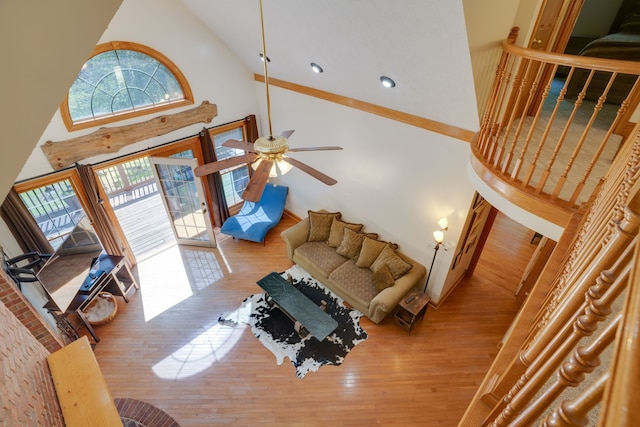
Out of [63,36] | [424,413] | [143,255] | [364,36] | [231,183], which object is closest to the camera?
[63,36]

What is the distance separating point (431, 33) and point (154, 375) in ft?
16.1

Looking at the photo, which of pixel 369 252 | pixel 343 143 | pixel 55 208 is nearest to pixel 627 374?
pixel 369 252

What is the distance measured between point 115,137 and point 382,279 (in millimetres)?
4444

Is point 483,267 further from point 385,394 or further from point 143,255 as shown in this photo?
point 143,255

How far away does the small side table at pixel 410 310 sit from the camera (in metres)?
4.43

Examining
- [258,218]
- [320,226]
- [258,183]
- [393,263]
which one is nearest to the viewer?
[258,183]

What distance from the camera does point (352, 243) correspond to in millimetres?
5320

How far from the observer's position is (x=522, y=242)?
20.3ft

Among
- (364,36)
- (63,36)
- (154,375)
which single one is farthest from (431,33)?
(154,375)

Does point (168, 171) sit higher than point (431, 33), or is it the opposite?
point (431, 33)

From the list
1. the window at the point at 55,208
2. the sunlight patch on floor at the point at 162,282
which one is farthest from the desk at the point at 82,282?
the window at the point at 55,208

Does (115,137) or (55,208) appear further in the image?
(115,137)

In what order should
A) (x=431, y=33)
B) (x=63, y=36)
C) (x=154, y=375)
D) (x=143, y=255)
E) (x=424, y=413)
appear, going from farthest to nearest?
(x=143, y=255), (x=154, y=375), (x=424, y=413), (x=431, y=33), (x=63, y=36)

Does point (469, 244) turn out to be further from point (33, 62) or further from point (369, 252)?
point (33, 62)
